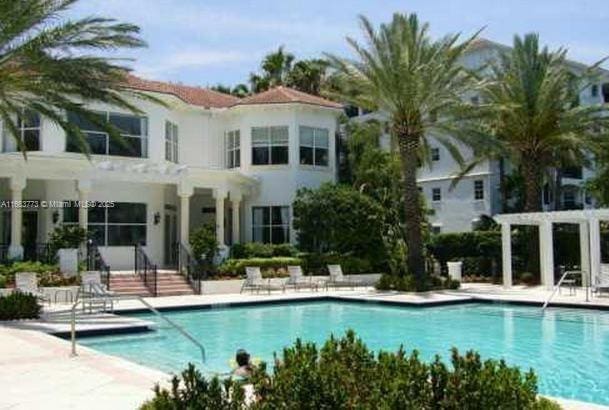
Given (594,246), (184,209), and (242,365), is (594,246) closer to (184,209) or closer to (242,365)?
(184,209)

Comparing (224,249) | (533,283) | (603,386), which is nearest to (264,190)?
(224,249)

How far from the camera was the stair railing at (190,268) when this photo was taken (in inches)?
1057

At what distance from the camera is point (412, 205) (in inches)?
1100

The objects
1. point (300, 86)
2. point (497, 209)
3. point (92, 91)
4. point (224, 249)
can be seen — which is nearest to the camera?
point (92, 91)

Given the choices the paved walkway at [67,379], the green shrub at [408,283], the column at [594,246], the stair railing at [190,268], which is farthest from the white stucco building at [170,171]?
the paved walkway at [67,379]

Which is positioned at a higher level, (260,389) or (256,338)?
(260,389)

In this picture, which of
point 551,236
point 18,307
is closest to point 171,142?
point 18,307

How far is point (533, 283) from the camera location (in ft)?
100

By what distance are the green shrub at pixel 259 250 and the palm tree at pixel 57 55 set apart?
1153 cm

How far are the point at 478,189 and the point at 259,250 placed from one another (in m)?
16.1

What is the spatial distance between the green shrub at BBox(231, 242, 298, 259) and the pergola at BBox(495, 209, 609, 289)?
356 inches

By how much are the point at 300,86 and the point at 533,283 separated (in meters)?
25.4

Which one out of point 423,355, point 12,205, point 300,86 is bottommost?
point 423,355

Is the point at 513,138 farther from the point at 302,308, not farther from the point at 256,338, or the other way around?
the point at 256,338
